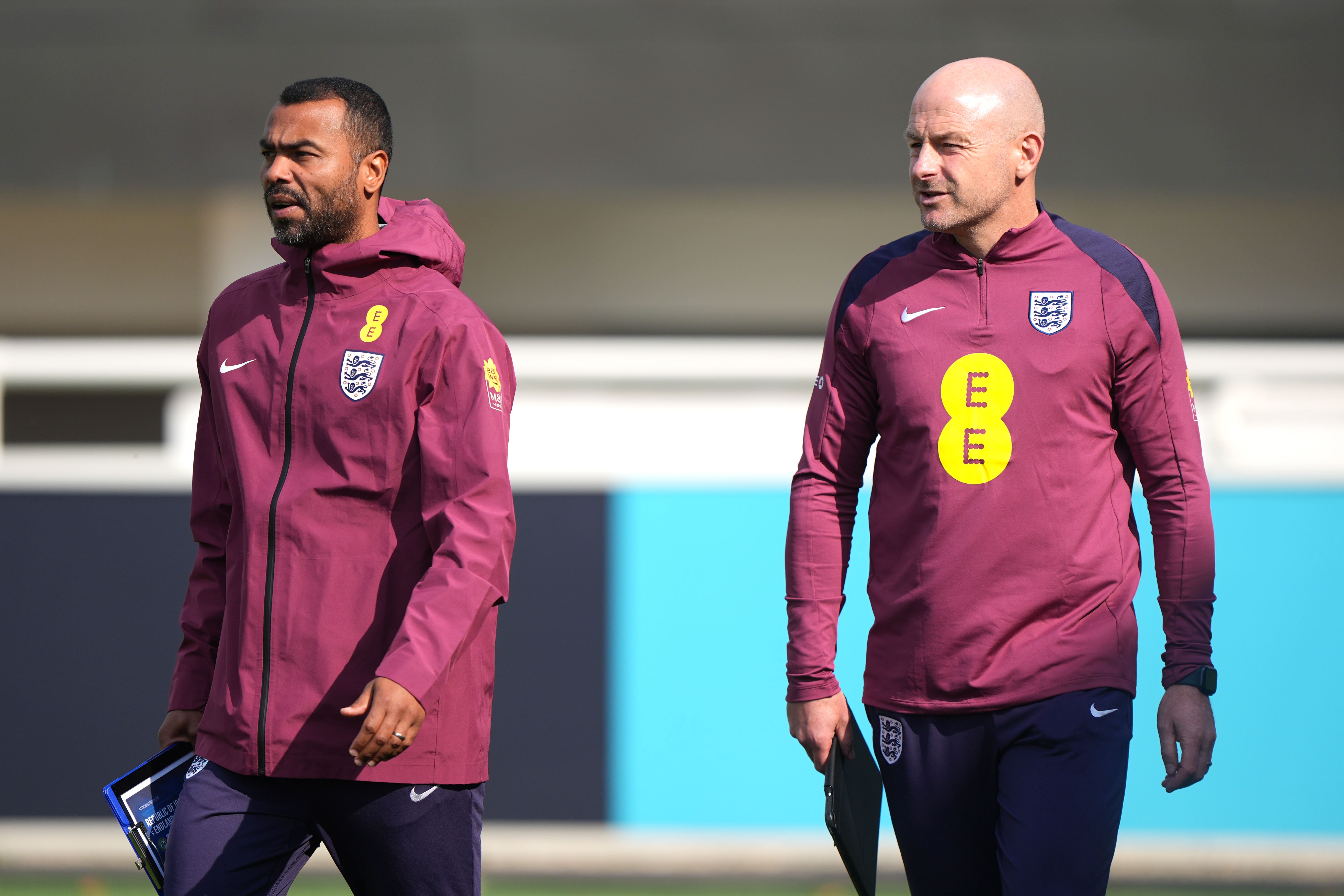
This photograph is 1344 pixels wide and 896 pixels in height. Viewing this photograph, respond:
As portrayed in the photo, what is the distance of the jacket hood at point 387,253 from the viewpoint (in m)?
2.62

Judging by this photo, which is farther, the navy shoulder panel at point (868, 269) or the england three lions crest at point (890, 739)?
the navy shoulder panel at point (868, 269)

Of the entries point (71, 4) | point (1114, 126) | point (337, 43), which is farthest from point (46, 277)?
point (1114, 126)

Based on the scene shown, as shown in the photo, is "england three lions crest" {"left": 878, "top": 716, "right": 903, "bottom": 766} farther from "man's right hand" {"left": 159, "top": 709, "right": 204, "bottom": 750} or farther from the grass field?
the grass field

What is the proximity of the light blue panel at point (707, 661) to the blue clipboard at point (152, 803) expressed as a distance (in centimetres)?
294

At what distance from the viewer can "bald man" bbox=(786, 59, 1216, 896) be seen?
2.62 meters

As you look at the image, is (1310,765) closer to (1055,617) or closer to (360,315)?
(1055,617)

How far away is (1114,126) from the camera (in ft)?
24.0

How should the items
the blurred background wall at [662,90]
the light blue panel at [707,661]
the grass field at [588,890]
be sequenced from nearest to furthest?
the grass field at [588,890] → the light blue panel at [707,661] → the blurred background wall at [662,90]

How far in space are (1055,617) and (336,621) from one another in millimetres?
1256

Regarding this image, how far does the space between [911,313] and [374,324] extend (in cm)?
98

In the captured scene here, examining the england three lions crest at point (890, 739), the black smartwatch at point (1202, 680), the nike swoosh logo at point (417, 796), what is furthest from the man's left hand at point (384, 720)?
the black smartwatch at point (1202, 680)

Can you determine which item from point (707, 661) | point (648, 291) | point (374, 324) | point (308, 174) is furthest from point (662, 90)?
point (374, 324)

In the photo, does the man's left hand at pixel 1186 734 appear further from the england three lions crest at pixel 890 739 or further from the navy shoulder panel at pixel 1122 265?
the navy shoulder panel at pixel 1122 265

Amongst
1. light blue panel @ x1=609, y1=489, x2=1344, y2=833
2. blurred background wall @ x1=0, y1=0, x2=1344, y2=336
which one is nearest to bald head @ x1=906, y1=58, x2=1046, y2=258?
light blue panel @ x1=609, y1=489, x2=1344, y2=833
